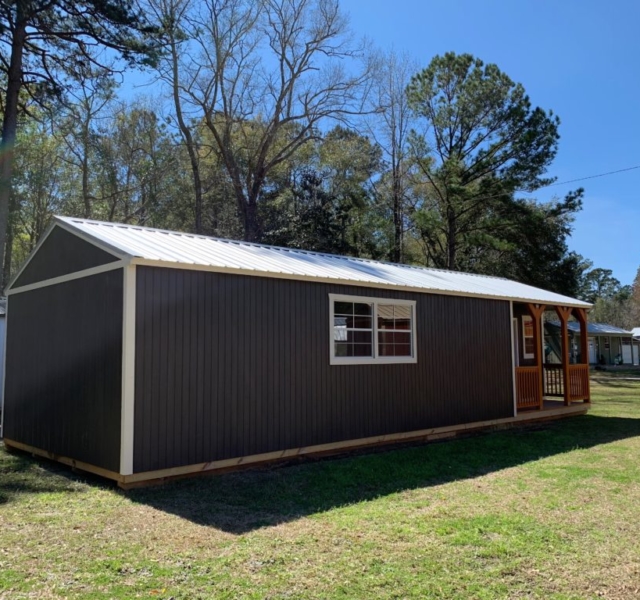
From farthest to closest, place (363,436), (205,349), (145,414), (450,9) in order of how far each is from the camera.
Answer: (450,9) → (363,436) → (205,349) → (145,414)

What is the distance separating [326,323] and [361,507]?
3.03 meters

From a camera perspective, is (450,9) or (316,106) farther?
(316,106)

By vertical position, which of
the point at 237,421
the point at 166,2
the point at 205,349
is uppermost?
the point at 166,2

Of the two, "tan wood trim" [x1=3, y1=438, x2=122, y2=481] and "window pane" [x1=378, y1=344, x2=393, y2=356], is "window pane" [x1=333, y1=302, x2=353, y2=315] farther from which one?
"tan wood trim" [x1=3, y1=438, x2=122, y2=481]

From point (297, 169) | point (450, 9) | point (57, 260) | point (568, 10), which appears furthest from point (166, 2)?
point (57, 260)

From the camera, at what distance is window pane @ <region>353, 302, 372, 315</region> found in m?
8.38

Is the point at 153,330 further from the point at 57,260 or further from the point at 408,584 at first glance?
the point at 408,584

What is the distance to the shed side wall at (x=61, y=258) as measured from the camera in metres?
6.73

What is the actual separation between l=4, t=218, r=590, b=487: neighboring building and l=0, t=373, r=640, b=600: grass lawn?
0.47 meters

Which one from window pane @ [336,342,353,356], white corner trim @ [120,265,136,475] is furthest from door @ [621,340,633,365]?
white corner trim @ [120,265,136,475]

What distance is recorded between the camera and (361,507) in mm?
5301

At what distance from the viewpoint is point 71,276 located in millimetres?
7195

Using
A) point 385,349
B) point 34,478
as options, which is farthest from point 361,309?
point 34,478

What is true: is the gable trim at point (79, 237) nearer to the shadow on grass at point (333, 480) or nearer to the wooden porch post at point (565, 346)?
the shadow on grass at point (333, 480)
